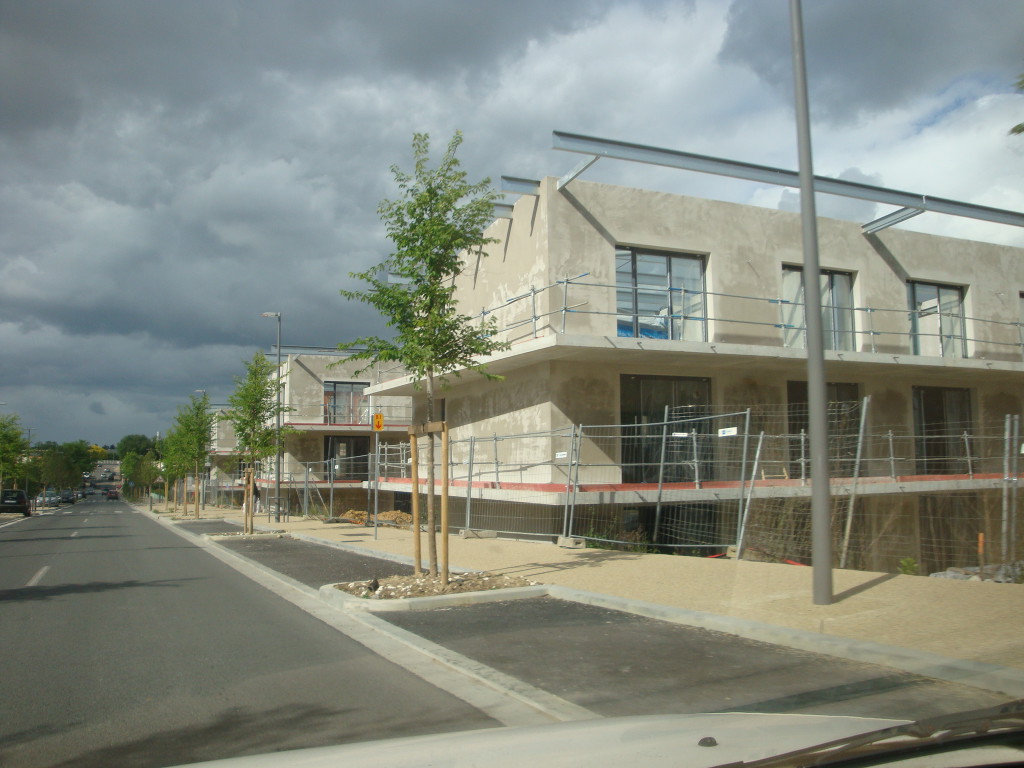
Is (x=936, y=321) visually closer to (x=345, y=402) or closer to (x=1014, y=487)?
(x=1014, y=487)

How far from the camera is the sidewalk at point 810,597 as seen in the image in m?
6.70

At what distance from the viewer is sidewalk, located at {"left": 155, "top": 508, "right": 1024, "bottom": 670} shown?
6703 mm

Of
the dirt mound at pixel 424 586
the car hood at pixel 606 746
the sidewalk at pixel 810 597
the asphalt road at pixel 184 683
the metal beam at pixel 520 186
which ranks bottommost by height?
the asphalt road at pixel 184 683

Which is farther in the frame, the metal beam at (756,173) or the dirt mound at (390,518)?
the dirt mound at (390,518)

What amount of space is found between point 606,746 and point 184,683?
4683 millimetres

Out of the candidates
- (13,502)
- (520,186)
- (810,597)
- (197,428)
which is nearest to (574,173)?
(520,186)

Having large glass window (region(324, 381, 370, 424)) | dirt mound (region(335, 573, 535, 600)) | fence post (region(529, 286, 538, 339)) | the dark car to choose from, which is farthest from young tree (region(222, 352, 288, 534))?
the dark car

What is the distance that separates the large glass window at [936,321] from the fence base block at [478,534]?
12915 millimetres

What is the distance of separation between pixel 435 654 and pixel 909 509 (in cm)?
1664

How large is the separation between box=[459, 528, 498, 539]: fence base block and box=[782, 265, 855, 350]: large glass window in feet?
28.2

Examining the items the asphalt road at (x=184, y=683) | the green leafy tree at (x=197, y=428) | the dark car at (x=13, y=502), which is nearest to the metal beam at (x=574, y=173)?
the asphalt road at (x=184, y=683)

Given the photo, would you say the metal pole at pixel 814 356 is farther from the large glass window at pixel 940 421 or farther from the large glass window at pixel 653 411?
the large glass window at pixel 940 421

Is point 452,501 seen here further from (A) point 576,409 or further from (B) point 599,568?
(B) point 599,568

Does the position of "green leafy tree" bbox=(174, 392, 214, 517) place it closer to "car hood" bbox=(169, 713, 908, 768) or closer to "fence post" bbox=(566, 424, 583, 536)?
"fence post" bbox=(566, 424, 583, 536)
